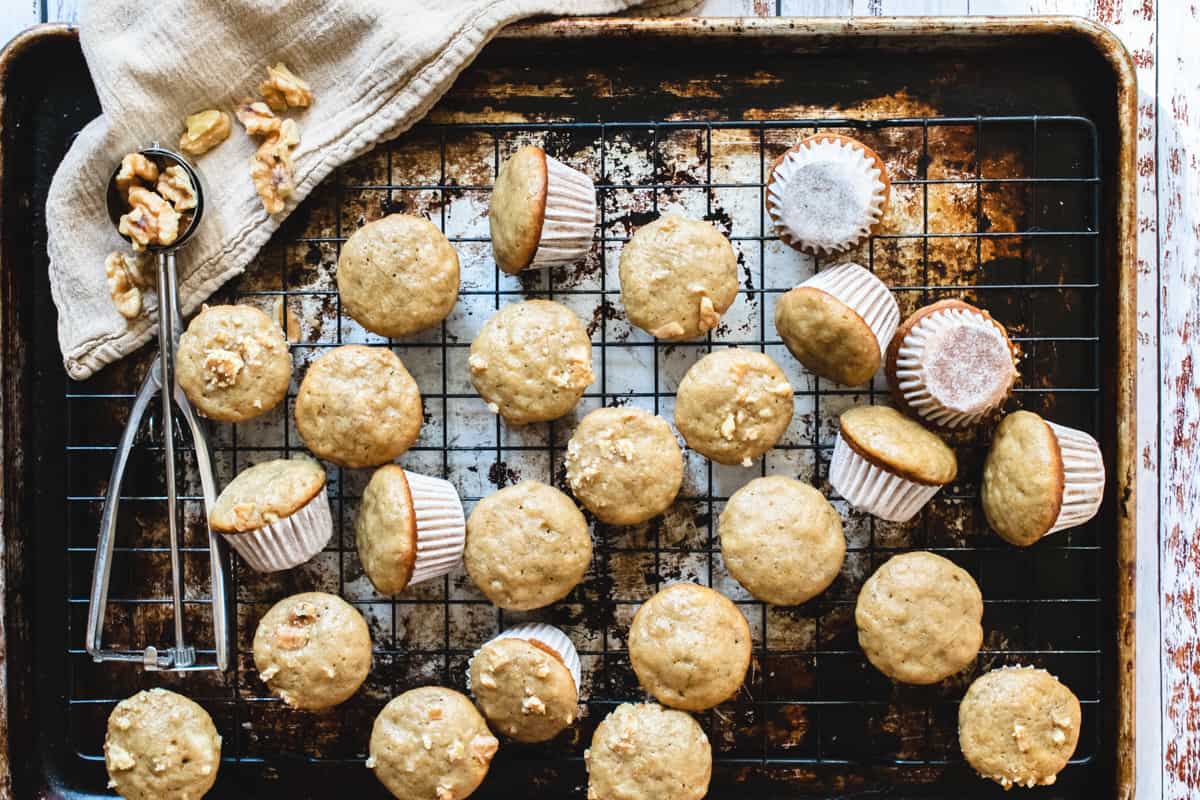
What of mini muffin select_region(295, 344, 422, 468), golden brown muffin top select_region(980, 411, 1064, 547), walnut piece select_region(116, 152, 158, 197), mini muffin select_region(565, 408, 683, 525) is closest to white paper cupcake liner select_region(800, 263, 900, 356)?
golden brown muffin top select_region(980, 411, 1064, 547)

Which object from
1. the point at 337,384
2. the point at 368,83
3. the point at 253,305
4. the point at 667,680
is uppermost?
the point at 368,83

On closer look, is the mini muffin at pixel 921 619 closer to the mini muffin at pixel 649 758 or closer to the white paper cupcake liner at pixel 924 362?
the white paper cupcake liner at pixel 924 362

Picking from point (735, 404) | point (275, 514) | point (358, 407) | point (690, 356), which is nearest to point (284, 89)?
point (358, 407)

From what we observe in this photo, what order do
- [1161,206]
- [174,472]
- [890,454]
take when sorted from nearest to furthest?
[890,454], [174,472], [1161,206]

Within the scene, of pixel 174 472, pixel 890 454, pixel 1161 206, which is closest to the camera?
pixel 890 454

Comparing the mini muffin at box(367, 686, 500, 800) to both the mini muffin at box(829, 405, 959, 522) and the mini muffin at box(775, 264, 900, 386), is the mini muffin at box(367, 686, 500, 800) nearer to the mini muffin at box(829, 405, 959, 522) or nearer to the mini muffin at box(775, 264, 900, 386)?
the mini muffin at box(829, 405, 959, 522)

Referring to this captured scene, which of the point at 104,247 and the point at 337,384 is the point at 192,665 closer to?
the point at 337,384

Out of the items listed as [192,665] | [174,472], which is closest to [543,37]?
[174,472]

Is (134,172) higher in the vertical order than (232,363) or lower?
higher

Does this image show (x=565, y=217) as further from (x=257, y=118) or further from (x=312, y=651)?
(x=312, y=651)
